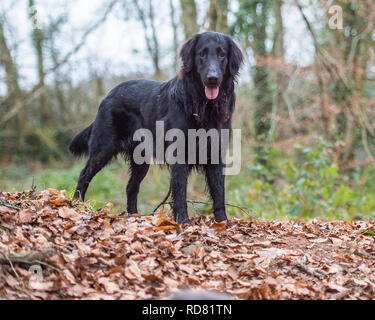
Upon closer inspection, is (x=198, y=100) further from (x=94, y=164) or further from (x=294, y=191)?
(x=294, y=191)

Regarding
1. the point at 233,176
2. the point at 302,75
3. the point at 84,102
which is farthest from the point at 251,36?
the point at 84,102

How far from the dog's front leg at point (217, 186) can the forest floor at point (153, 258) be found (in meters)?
0.42

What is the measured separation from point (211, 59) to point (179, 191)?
4.71 ft

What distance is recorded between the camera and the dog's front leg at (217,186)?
4.36 metres

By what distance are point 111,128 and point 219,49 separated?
2.04 m

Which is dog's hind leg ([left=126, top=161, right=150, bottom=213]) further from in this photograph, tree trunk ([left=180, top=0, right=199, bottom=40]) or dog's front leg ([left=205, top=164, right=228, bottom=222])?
tree trunk ([left=180, top=0, right=199, bottom=40])

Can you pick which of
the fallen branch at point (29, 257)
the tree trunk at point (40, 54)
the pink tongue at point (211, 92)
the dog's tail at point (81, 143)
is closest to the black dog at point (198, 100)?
the pink tongue at point (211, 92)

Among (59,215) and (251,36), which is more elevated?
(251,36)

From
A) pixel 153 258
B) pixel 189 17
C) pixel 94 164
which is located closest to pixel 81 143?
pixel 94 164

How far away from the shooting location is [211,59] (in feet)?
13.2

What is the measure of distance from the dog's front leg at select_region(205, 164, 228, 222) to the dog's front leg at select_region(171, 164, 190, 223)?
30cm

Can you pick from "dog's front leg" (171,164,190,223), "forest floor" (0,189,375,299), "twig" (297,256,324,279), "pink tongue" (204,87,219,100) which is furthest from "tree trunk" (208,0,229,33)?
"twig" (297,256,324,279)

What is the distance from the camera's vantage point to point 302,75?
9.30 metres

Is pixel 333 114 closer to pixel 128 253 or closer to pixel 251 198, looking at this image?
pixel 251 198
